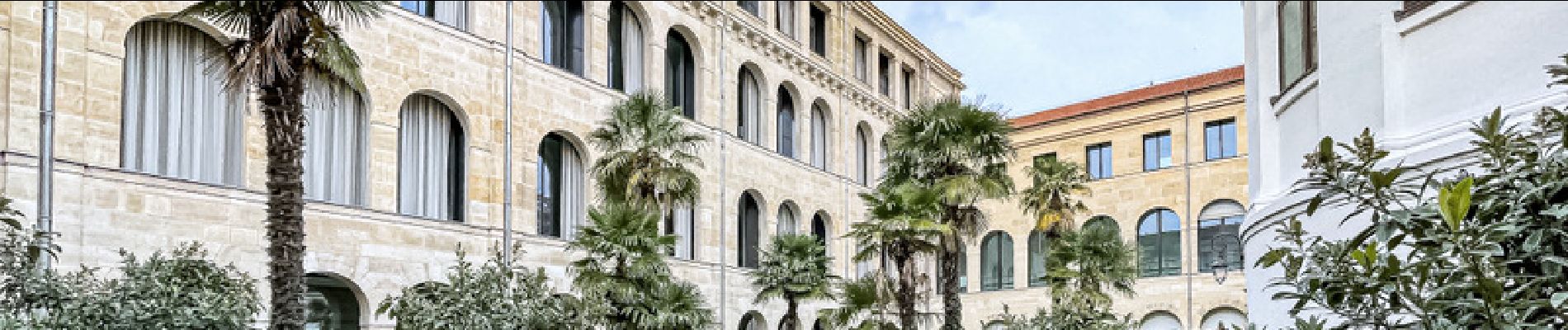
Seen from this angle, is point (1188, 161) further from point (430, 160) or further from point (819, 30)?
point (430, 160)

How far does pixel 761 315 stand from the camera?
1564 inches

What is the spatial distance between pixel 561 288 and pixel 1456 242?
1080 inches

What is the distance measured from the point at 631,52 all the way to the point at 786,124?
10026 mm

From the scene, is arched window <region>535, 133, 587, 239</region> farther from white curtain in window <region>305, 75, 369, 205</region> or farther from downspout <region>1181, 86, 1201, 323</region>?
downspout <region>1181, 86, 1201, 323</region>

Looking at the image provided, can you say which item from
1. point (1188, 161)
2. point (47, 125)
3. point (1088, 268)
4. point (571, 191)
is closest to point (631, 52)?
point (571, 191)

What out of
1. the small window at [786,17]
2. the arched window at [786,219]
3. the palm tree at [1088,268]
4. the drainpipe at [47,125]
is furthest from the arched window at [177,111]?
the palm tree at [1088,268]

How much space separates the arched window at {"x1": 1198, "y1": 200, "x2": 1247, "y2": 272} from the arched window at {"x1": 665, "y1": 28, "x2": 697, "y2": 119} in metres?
22.9

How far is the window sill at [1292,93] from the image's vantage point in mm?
12109

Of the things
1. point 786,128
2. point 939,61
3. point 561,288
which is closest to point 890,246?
point 561,288

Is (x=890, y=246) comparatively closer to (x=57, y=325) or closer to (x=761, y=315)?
(x=761, y=315)

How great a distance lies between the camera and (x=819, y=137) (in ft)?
155

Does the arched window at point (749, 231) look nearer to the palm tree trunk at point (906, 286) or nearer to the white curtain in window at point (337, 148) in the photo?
the palm tree trunk at point (906, 286)

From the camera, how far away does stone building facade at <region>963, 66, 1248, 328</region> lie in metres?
51.5

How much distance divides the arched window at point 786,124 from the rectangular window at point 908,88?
1114 centimetres
